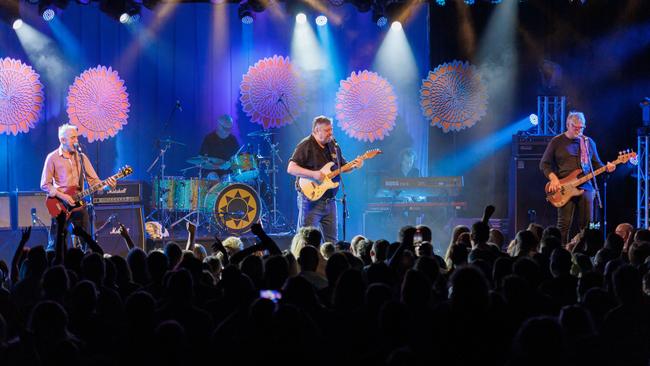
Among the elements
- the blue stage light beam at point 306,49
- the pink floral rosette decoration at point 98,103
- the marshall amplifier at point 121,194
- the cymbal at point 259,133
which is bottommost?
the marshall amplifier at point 121,194

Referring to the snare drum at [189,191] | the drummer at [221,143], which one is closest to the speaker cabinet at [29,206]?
the snare drum at [189,191]

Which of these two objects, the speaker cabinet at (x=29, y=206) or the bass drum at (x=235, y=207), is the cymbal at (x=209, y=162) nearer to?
the bass drum at (x=235, y=207)

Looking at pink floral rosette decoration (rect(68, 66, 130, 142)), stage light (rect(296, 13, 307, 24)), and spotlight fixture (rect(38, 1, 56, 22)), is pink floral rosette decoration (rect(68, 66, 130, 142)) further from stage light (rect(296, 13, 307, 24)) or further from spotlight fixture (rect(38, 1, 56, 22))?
stage light (rect(296, 13, 307, 24))

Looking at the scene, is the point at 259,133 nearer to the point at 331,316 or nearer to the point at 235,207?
the point at 235,207

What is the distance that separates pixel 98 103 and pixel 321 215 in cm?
665

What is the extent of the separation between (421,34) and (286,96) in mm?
2931

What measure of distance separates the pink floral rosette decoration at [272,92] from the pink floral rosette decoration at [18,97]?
12.5ft

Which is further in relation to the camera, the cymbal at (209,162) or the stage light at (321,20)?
the stage light at (321,20)

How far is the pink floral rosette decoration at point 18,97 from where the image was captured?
48.4 ft

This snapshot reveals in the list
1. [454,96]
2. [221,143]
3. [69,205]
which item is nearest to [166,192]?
[221,143]

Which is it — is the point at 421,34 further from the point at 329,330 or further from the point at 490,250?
the point at 329,330

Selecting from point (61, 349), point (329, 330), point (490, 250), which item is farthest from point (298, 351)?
point (490, 250)

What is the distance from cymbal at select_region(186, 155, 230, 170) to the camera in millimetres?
14075

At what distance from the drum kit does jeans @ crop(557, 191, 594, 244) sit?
16.7 ft
